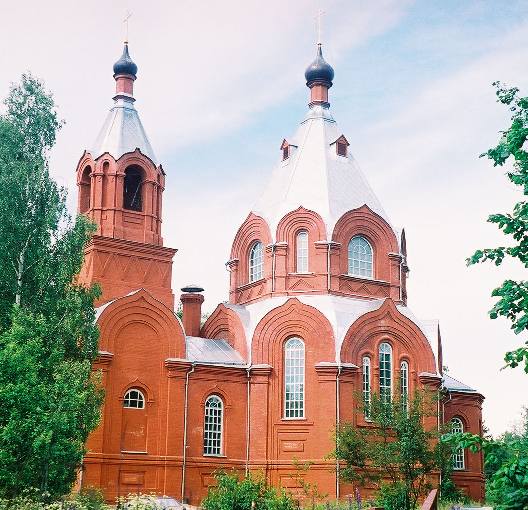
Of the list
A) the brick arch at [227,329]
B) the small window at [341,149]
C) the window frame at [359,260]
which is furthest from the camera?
the small window at [341,149]

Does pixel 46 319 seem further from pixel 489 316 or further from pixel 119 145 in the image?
pixel 489 316

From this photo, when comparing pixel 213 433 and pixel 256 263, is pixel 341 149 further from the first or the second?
pixel 213 433

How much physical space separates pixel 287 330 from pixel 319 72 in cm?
1030

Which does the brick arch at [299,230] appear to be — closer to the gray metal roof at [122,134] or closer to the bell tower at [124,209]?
the bell tower at [124,209]

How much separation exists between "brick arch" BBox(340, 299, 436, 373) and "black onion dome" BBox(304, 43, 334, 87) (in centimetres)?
919

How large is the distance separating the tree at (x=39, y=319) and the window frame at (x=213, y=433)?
18.8 ft

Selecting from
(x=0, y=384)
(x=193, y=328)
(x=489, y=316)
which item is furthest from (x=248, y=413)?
→ (x=489, y=316)

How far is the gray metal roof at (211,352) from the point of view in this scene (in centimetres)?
2478

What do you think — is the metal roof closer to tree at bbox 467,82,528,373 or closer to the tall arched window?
the tall arched window

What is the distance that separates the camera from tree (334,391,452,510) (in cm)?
1984

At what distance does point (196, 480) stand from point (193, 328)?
584cm

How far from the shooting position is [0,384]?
1602cm

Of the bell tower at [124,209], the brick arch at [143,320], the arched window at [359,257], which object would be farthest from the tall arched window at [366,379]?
the bell tower at [124,209]

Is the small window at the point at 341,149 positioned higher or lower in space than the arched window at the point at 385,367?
higher
